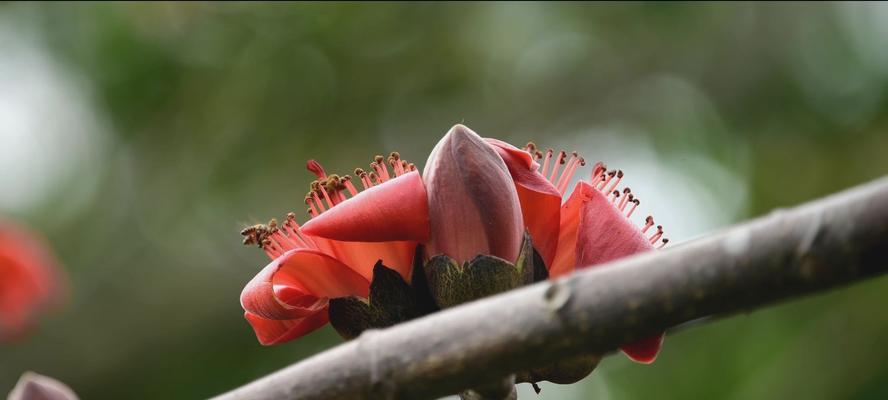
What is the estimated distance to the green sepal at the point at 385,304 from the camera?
4.22ft

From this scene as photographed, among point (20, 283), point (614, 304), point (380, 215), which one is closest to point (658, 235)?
point (380, 215)

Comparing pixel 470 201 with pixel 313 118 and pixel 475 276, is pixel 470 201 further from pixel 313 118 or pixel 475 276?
pixel 313 118

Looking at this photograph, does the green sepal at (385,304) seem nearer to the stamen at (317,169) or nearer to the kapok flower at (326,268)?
the kapok flower at (326,268)

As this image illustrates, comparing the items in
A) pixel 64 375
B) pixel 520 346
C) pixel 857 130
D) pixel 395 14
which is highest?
pixel 395 14

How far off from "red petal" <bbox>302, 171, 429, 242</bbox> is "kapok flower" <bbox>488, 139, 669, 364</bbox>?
0.12m

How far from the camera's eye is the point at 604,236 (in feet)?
4.10

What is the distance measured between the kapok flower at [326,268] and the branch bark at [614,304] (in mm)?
419

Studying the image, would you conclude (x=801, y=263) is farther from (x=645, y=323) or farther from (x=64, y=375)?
(x=64, y=375)

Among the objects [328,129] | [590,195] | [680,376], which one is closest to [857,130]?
[680,376]

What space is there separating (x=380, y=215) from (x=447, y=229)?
3.2 inches

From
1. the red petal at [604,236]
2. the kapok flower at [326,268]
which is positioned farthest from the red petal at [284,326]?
the red petal at [604,236]

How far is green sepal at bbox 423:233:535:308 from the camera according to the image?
4.07 feet

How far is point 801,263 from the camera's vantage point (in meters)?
0.66

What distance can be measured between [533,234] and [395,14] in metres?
7.03
